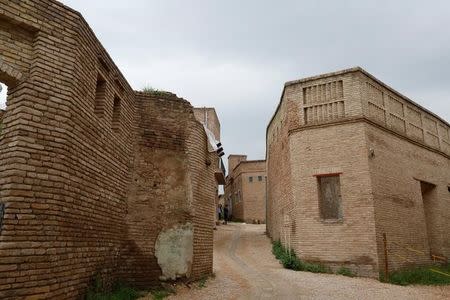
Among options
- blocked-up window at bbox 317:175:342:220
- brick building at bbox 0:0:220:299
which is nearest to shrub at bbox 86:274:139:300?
brick building at bbox 0:0:220:299

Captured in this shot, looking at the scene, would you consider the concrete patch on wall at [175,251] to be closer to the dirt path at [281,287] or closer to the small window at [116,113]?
the dirt path at [281,287]

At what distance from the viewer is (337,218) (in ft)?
43.1

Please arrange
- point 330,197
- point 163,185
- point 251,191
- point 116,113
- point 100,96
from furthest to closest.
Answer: point 251,191, point 330,197, point 163,185, point 116,113, point 100,96

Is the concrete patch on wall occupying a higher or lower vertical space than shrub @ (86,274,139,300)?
higher

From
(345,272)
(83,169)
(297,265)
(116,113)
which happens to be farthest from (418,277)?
(83,169)

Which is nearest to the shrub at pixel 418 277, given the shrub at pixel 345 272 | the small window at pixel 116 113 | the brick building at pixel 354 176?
the brick building at pixel 354 176

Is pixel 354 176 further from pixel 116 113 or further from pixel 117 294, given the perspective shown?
pixel 117 294

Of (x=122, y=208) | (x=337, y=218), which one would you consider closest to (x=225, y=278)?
(x=122, y=208)

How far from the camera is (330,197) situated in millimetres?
13500

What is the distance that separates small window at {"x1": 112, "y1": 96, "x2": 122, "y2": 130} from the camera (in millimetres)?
8223

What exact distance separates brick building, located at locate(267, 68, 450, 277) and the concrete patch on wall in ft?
18.7

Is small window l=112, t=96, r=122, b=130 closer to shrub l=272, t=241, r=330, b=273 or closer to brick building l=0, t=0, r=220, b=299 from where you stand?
brick building l=0, t=0, r=220, b=299

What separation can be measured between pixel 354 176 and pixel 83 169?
31.5 feet

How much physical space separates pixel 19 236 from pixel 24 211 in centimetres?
34
